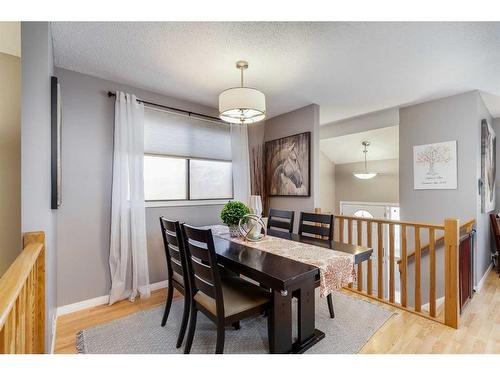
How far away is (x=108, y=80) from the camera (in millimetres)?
2543

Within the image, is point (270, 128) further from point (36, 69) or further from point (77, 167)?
point (36, 69)

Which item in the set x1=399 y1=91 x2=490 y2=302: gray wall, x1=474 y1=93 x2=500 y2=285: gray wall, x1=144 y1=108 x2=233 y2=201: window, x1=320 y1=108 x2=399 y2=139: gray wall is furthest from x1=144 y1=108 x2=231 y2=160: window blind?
x1=474 y1=93 x2=500 y2=285: gray wall

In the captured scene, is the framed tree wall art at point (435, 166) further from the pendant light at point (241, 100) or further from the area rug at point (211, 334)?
the pendant light at point (241, 100)

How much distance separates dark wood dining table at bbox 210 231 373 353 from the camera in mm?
1344

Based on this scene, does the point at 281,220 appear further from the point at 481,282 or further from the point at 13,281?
Result: the point at 481,282

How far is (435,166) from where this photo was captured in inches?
123

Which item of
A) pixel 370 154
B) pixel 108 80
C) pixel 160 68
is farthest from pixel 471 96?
pixel 108 80

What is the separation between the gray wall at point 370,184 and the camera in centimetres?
471

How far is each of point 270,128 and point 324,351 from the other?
3.06 m

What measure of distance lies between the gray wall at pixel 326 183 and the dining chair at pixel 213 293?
393cm

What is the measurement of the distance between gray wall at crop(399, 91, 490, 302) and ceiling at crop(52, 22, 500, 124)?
0.84 ft

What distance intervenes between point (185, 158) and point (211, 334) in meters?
1.98

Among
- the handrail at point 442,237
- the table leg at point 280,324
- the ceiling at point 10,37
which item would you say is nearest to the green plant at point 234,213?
the table leg at point 280,324

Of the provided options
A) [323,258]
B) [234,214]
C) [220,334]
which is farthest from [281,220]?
[220,334]
